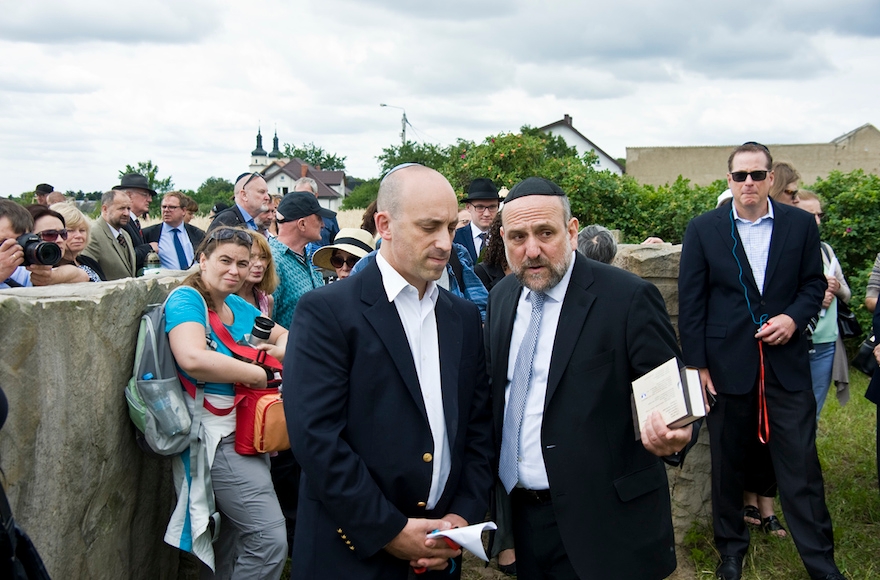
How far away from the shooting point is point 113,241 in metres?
6.67

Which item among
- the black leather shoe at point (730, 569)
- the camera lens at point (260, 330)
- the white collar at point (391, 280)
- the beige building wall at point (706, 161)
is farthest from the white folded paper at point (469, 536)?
the beige building wall at point (706, 161)

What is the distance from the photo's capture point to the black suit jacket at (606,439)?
2.63 metres

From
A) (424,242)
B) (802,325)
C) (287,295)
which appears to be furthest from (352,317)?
(802,325)

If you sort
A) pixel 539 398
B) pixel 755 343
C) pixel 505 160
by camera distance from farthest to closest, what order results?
pixel 505 160 < pixel 755 343 < pixel 539 398

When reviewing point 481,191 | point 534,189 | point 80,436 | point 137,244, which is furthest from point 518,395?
point 137,244

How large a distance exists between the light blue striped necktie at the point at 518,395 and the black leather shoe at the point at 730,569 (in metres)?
2.13

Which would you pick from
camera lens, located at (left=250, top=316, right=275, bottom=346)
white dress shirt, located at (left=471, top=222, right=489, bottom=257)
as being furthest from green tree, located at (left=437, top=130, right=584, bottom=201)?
camera lens, located at (left=250, top=316, right=275, bottom=346)

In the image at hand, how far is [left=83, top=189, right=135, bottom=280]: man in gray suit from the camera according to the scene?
6.39 m

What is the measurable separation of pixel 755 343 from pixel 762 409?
394mm

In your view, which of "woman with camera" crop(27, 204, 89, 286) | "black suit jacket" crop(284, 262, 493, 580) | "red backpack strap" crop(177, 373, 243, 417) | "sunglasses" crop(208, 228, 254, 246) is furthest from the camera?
"sunglasses" crop(208, 228, 254, 246)

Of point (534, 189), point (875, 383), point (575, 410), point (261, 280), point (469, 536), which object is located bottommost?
point (469, 536)

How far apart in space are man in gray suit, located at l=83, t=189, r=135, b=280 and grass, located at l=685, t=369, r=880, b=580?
516cm

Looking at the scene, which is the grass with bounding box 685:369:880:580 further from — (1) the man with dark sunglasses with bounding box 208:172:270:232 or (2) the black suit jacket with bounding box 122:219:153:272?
(2) the black suit jacket with bounding box 122:219:153:272

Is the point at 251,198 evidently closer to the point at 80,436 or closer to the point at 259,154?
the point at 80,436
